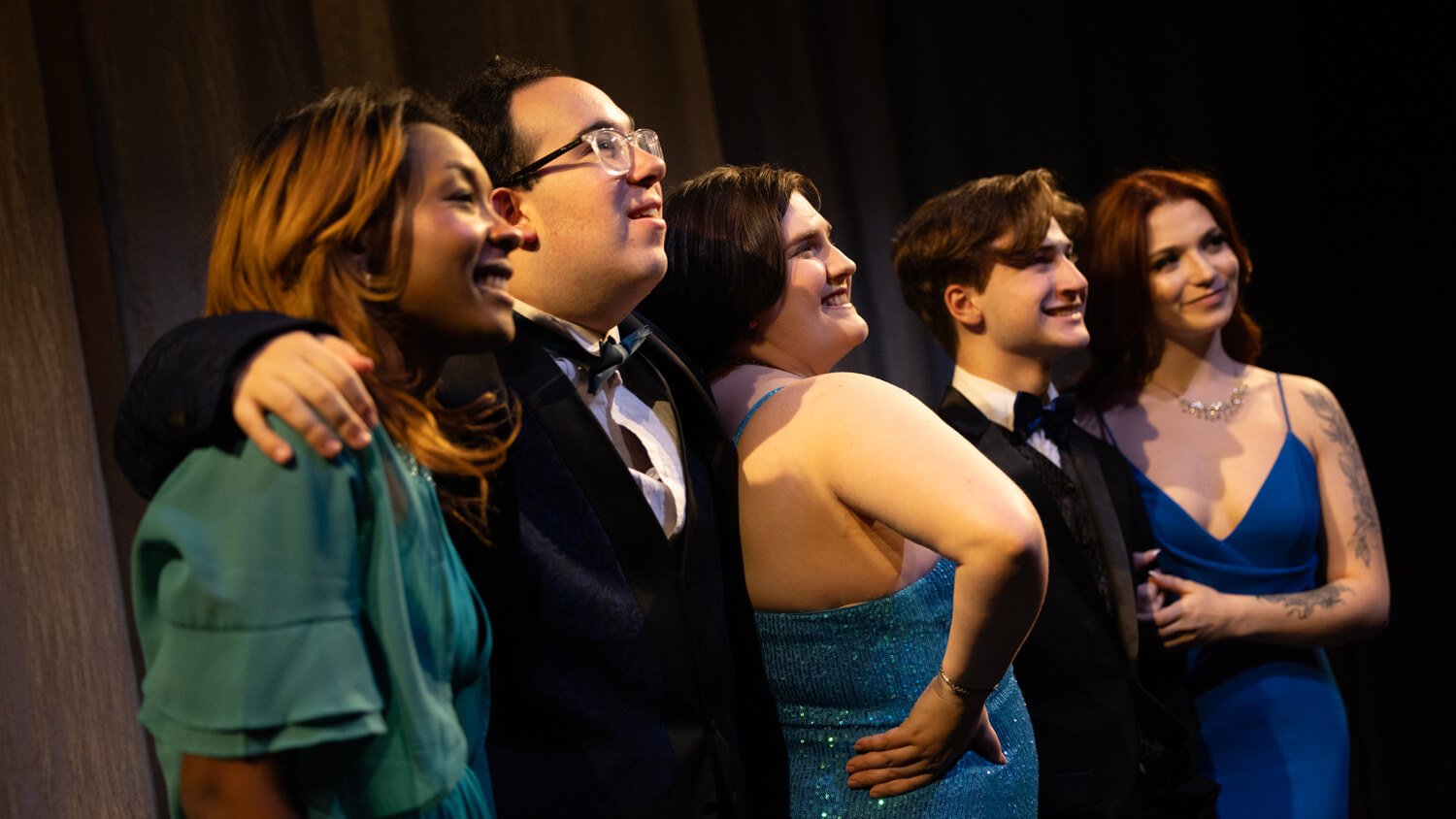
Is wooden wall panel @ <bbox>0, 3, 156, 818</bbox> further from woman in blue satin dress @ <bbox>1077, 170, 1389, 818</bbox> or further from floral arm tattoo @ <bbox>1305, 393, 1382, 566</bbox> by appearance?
floral arm tattoo @ <bbox>1305, 393, 1382, 566</bbox>

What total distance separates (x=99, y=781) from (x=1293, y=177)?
3471mm

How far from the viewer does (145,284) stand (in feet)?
7.00

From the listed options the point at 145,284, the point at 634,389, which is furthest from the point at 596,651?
the point at 145,284

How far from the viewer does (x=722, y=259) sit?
1978 millimetres

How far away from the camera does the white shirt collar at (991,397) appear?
2.49 metres

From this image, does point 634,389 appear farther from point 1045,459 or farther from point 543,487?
point 1045,459

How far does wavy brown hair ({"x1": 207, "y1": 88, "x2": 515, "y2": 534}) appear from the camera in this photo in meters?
1.15

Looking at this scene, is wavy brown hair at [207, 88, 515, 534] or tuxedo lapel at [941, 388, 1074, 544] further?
tuxedo lapel at [941, 388, 1074, 544]

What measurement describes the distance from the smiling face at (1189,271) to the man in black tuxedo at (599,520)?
154 centimetres

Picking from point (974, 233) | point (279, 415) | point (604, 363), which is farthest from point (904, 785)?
point (974, 233)

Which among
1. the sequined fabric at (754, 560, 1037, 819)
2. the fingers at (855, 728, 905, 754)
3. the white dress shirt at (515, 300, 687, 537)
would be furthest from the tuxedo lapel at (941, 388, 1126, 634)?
the white dress shirt at (515, 300, 687, 537)

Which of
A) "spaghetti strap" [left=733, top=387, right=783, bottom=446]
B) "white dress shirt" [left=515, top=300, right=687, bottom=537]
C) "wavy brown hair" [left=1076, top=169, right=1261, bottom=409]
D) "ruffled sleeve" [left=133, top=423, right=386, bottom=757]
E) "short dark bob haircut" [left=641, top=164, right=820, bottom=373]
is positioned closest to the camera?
"ruffled sleeve" [left=133, top=423, right=386, bottom=757]

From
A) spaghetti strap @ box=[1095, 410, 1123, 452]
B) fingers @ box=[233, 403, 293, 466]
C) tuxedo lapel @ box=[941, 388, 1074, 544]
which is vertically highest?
fingers @ box=[233, 403, 293, 466]

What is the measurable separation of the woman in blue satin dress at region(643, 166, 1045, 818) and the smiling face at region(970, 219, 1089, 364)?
78cm
